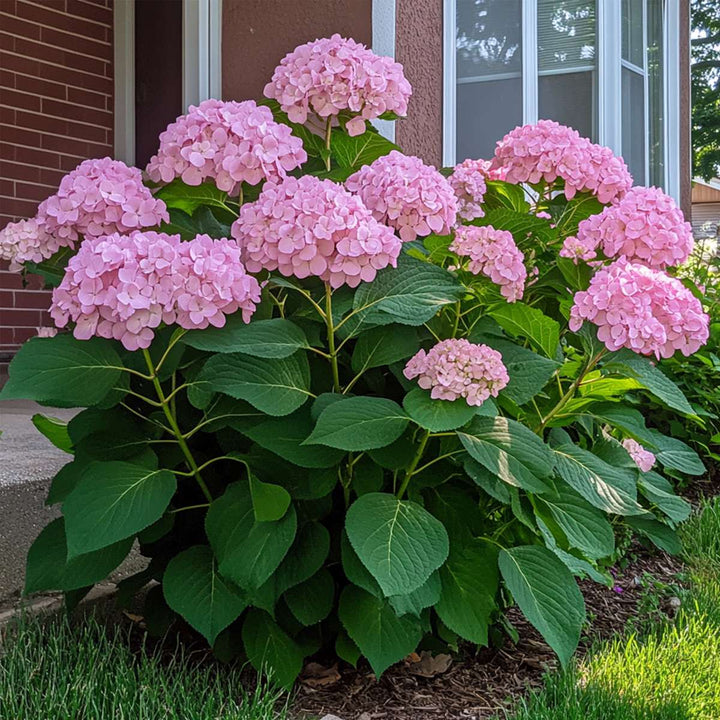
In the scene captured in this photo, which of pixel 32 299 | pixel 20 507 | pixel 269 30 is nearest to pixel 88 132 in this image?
pixel 32 299

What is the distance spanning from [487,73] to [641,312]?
2.98m

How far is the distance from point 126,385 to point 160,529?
30 centimetres

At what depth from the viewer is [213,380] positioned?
4.49 feet

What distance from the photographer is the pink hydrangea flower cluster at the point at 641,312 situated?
4.57 ft

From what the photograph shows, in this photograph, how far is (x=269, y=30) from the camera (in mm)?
3447

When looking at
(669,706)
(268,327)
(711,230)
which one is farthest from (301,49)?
(711,230)

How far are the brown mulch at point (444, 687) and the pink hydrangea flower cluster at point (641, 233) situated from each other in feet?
2.56

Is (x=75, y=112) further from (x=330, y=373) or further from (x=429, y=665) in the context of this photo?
(x=429, y=665)

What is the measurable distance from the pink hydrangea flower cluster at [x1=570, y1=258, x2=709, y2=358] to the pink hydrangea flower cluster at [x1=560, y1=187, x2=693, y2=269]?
14 centimetres

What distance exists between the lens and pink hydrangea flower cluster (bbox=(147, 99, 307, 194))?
4.81 feet

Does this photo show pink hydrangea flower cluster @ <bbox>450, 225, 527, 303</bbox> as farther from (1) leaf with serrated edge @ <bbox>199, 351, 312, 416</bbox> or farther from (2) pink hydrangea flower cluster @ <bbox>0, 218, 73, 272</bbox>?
(2) pink hydrangea flower cluster @ <bbox>0, 218, 73, 272</bbox>

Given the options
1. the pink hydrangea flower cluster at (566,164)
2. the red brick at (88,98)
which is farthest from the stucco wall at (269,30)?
the pink hydrangea flower cluster at (566,164)

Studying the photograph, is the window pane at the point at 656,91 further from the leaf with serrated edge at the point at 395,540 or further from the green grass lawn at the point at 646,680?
the leaf with serrated edge at the point at 395,540

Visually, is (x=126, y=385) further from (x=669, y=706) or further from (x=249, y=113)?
(x=669, y=706)
